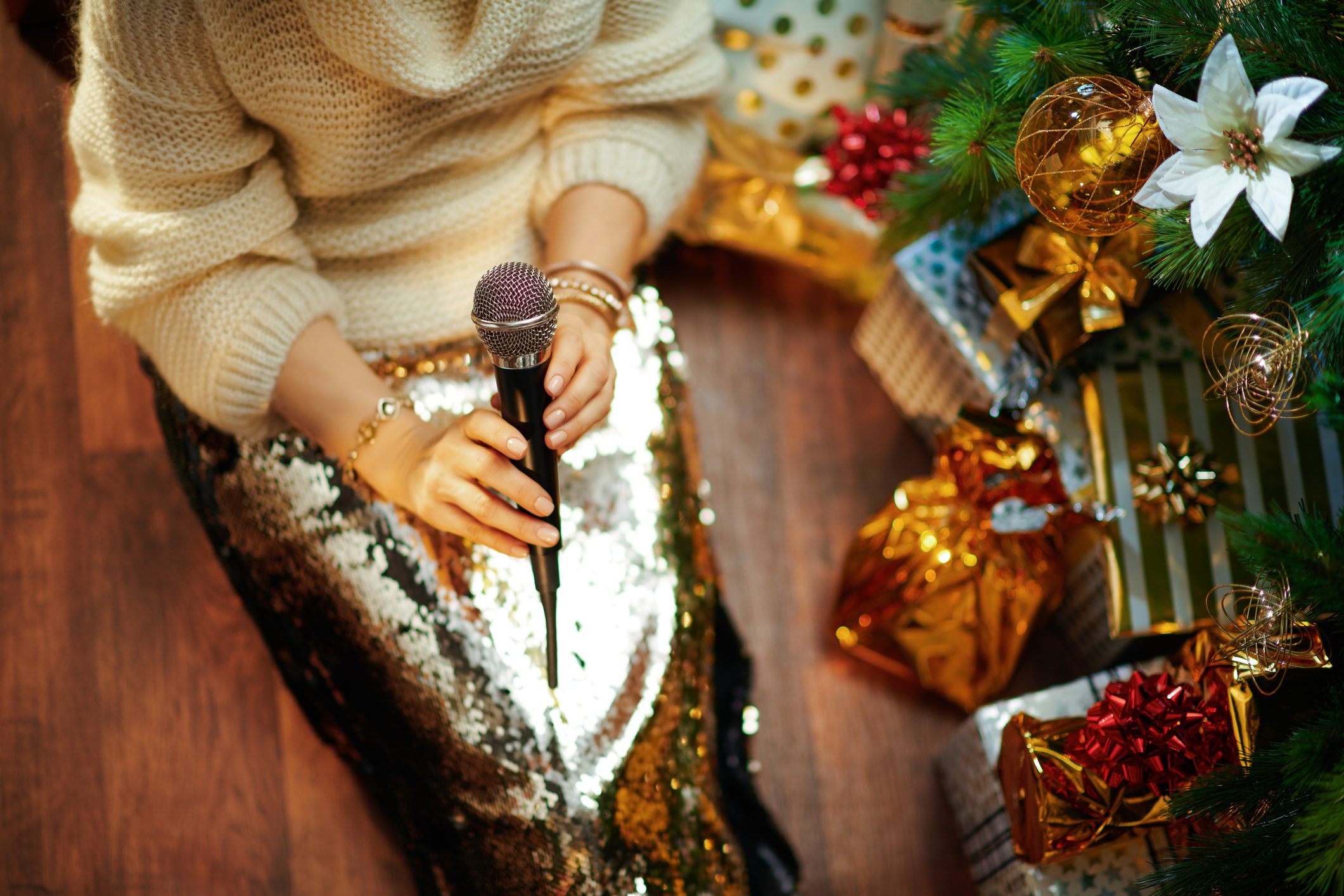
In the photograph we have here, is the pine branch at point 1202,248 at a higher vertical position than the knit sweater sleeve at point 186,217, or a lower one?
lower

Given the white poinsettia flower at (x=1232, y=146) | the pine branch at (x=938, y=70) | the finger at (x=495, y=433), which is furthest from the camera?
the pine branch at (x=938, y=70)

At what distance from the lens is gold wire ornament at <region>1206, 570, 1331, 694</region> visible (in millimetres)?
644

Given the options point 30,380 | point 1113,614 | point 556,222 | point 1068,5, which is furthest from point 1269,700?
point 30,380

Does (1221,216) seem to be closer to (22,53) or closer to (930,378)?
(930,378)

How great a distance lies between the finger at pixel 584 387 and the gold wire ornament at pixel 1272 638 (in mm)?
442

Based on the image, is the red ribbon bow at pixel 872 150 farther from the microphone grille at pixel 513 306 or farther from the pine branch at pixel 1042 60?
the microphone grille at pixel 513 306

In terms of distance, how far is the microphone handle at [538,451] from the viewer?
55 cm

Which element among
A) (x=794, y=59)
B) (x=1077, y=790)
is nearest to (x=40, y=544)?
(x=794, y=59)

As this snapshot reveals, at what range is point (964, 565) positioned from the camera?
1016mm

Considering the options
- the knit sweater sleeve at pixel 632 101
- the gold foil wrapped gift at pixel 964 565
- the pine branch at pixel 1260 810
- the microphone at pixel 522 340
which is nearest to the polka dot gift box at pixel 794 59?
the knit sweater sleeve at pixel 632 101


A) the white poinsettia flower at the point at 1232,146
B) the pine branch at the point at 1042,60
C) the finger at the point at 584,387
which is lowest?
the finger at the point at 584,387

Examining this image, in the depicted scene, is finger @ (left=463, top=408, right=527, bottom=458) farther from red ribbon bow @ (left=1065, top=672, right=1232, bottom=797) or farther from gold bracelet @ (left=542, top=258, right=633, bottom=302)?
red ribbon bow @ (left=1065, top=672, right=1232, bottom=797)

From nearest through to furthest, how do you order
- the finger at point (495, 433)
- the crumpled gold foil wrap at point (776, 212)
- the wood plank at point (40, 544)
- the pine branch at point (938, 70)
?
1. the finger at point (495, 433)
2. the pine branch at point (938, 70)
3. the wood plank at point (40, 544)
4. the crumpled gold foil wrap at point (776, 212)

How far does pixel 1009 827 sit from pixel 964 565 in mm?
255
